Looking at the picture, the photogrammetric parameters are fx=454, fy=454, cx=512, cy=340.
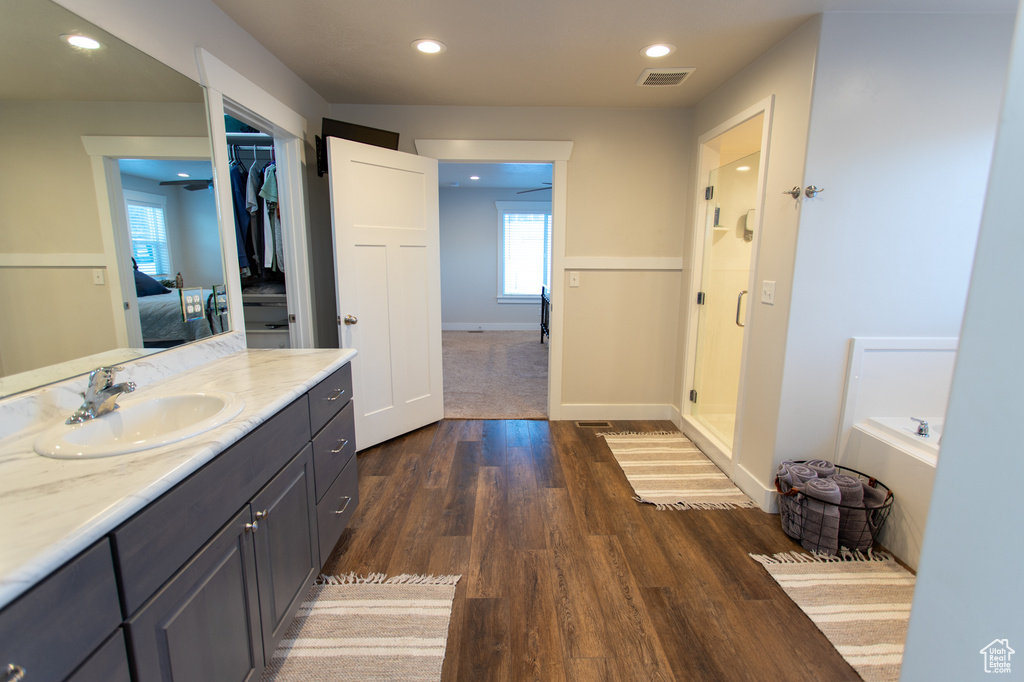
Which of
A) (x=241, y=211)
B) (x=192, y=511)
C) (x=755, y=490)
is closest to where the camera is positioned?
(x=192, y=511)

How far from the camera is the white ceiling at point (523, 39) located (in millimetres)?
1892

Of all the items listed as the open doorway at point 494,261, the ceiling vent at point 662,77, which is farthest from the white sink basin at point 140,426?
the open doorway at point 494,261

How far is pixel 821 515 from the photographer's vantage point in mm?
1960

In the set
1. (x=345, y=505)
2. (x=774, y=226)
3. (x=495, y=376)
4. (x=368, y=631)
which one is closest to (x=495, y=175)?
(x=495, y=376)

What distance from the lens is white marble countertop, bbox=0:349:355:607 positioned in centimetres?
66

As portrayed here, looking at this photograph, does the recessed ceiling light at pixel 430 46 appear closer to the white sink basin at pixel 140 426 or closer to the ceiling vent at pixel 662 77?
the ceiling vent at pixel 662 77

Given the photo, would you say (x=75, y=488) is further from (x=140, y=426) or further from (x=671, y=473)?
(x=671, y=473)

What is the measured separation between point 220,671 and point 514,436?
234cm

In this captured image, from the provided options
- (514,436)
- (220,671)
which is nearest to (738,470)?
(514,436)

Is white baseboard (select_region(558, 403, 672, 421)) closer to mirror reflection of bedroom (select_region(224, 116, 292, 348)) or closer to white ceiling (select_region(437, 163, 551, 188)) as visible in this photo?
mirror reflection of bedroom (select_region(224, 116, 292, 348))

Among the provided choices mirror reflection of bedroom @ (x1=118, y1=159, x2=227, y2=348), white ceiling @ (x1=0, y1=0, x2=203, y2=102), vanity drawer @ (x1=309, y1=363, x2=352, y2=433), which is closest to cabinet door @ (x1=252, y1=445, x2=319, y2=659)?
vanity drawer @ (x1=309, y1=363, x2=352, y2=433)

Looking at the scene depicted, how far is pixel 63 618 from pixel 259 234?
2.39 m

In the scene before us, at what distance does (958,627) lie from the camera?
0.58 metres

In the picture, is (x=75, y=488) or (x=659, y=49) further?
(x=659, y=49)
